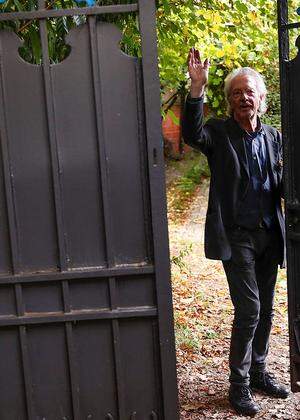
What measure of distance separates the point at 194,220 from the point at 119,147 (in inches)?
402

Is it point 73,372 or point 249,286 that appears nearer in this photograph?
point 73,372

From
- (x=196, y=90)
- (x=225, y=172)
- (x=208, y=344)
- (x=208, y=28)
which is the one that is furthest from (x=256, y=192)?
(x=208, y=28)

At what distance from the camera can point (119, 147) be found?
9.16ft

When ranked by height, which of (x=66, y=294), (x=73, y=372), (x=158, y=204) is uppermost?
(x=158, y=204)

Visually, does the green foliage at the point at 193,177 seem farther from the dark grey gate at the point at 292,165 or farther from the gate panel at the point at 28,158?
the gate panel at the point at 28,158

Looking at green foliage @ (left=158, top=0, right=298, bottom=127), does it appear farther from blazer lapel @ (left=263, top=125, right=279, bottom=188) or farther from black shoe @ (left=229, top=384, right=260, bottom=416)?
black shoe @ (left=229, top=384, right=260, bottom=416)

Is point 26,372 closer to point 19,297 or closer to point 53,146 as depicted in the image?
point 19,297

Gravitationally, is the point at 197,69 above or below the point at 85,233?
above

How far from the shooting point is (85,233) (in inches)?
112

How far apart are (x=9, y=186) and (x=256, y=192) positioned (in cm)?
158

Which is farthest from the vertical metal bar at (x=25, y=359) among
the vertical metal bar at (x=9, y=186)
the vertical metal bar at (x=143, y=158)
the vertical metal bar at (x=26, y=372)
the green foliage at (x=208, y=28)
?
the green foliage at (x=208, y=28)

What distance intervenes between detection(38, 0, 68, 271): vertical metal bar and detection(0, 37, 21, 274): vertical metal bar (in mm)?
200

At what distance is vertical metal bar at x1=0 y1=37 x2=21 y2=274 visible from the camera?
2.74 metres

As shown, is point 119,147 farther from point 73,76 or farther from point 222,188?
point 222,188
